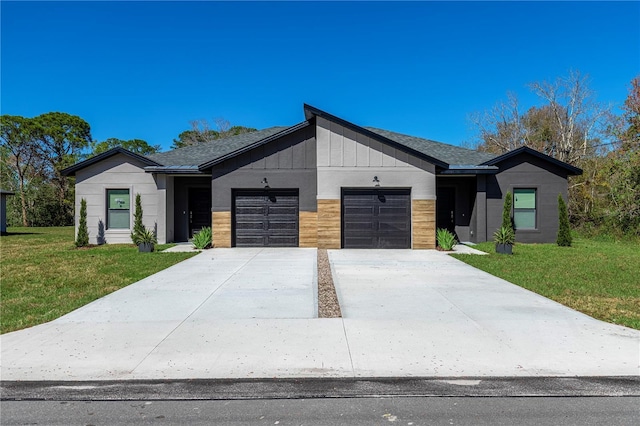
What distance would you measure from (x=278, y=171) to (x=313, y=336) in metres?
10.3

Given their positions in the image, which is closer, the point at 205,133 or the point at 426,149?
the point at 426,149

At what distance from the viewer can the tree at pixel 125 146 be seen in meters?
39.0

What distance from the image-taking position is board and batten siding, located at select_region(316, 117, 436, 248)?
1427cm

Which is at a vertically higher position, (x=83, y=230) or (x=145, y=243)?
(x=83, y=230)

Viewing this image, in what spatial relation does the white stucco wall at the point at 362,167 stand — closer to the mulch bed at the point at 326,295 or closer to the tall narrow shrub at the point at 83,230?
the mulch bed at the point at 326,295

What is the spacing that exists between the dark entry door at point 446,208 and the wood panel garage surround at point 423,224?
3267 millimetres

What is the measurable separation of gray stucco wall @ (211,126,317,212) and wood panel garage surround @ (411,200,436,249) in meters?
3.59

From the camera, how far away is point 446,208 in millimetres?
17406

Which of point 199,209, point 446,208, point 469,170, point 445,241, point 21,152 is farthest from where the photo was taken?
point 21,152

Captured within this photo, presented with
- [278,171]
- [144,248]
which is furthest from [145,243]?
[278,171]

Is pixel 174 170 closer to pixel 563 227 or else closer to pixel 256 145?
pixel 256 145

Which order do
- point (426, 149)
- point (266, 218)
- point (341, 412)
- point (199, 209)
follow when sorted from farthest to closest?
point (426, 149) < point (199, 209) < point (266, 218) < point (341, 412)

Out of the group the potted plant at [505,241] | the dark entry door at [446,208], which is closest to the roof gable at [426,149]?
the dark entry door at [446,208]

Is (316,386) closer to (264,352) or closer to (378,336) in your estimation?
(264,352)
